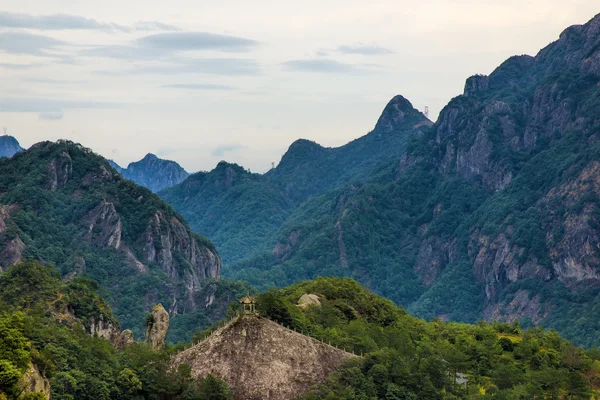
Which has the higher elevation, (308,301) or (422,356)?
(308,301)

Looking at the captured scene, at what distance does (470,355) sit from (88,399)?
4858 cm

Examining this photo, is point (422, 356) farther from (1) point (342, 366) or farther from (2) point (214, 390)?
(2) point (214, 390)

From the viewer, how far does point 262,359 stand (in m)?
101

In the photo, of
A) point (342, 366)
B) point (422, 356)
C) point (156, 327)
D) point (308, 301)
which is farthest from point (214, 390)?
point (308, 301)

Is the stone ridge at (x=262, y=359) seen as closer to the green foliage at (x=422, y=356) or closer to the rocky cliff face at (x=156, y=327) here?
the green foliage at (x=422, y=356)

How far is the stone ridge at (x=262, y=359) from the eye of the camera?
99.8 m

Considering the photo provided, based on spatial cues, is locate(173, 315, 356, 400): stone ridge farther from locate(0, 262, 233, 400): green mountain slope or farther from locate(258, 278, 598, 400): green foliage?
locate(0, 262, 233, 400): green mountain slope

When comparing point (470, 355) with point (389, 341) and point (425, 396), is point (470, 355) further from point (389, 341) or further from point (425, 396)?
point (425, 396)

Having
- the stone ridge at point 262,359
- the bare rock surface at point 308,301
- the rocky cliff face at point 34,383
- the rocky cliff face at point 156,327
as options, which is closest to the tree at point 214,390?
the stone ridge at point 262,359

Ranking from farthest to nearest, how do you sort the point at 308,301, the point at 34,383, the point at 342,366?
the point at 308,301 → the point at 342,366 → the point at 34,383

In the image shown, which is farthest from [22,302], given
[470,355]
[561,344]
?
[561,344]

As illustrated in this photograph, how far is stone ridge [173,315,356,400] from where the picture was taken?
99.8 metres

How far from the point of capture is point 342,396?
97.6m

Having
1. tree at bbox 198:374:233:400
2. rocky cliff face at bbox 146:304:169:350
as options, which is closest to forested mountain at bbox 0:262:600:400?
tree at bbox 198:374:233:400
